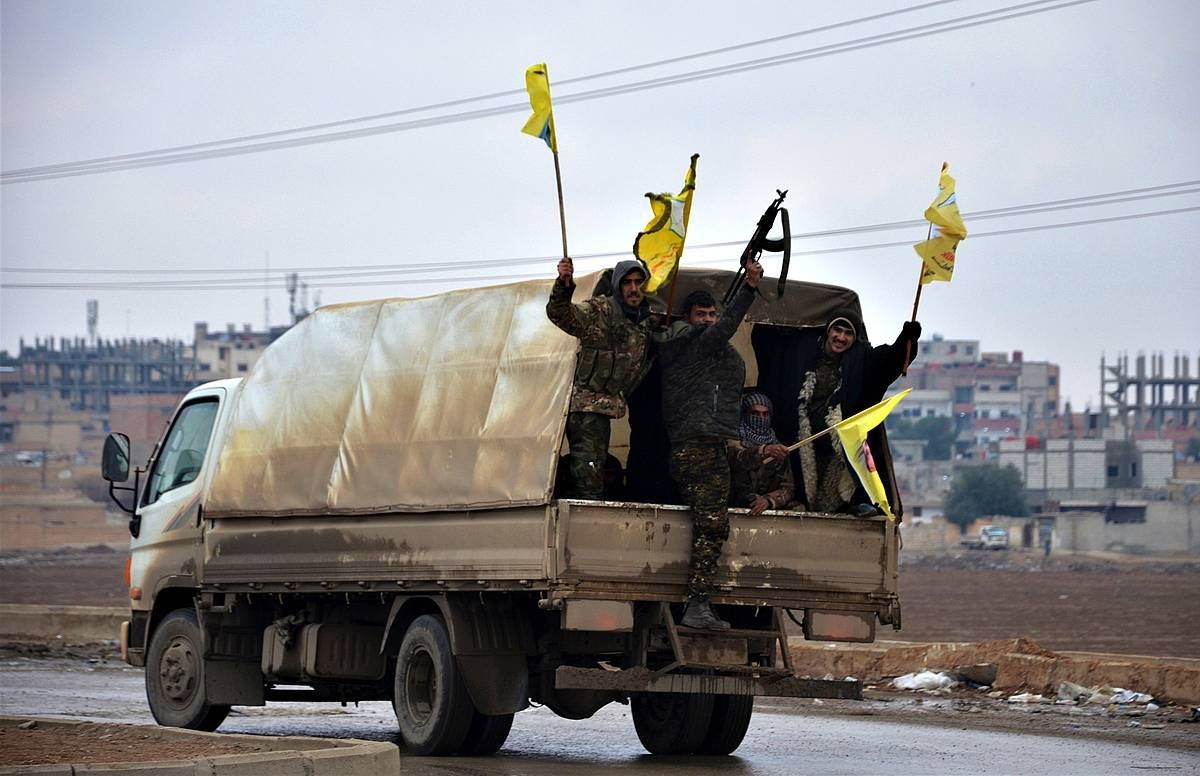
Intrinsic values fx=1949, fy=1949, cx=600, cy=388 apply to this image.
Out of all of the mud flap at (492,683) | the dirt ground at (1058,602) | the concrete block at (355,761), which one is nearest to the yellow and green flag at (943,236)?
the mud flap at (492,683)

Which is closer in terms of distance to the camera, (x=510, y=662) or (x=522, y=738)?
(x=510, y=662)

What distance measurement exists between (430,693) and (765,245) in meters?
3.57

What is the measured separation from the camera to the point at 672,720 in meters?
13.3

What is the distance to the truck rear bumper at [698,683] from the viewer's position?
1137 centimetres

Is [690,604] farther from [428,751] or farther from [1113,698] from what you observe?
[1113,698]

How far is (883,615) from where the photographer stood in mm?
12523

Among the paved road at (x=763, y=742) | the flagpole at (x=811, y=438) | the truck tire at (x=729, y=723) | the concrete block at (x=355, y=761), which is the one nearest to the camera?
the concrete block at (x=355, y=761)

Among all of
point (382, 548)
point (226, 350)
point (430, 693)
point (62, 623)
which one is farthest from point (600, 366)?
point (226, 350)

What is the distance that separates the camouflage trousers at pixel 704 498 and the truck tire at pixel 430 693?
1640 millimetres

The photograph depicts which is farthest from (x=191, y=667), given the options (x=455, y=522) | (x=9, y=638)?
(x=9, y=638)

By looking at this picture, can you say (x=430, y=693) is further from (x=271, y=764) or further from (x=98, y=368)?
(x=98, y=368)

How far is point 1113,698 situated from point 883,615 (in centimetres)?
535

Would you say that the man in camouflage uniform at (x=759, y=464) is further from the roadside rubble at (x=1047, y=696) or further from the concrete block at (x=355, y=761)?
the roadside rubble at (x=1047, y=696)

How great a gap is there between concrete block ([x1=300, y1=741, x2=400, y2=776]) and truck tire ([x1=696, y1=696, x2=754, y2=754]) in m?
3.94
